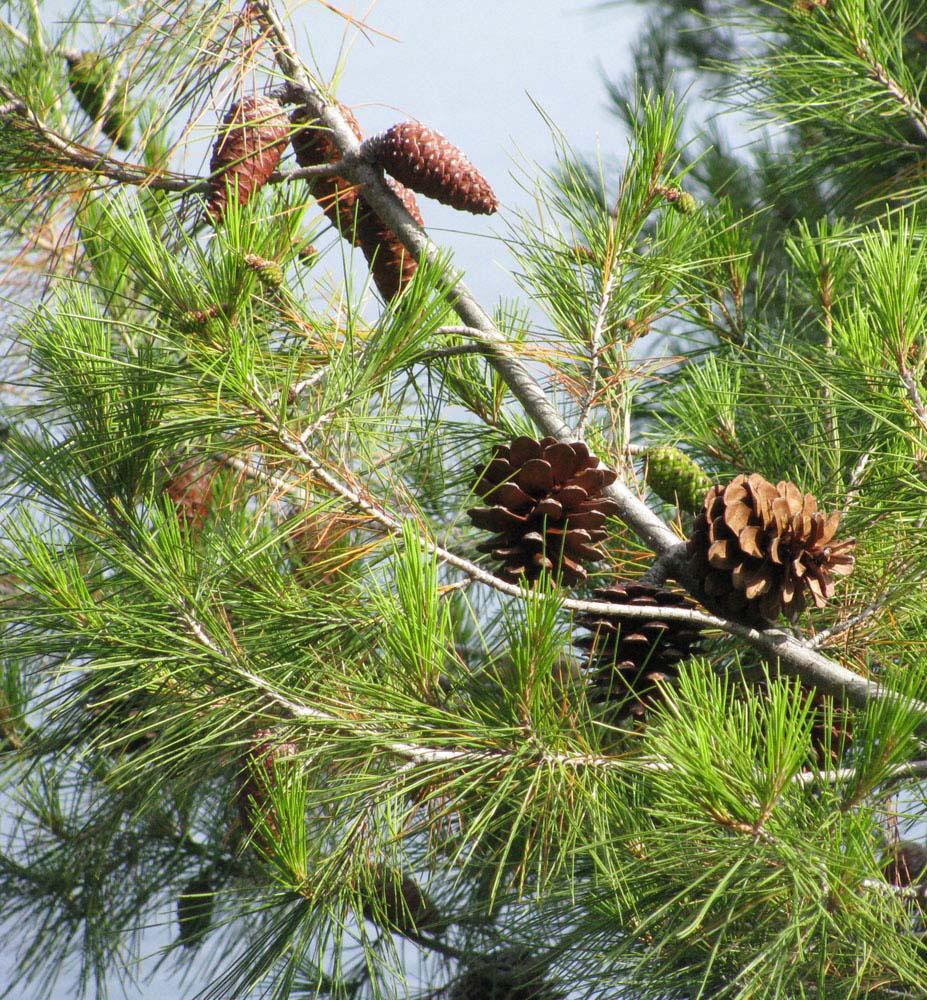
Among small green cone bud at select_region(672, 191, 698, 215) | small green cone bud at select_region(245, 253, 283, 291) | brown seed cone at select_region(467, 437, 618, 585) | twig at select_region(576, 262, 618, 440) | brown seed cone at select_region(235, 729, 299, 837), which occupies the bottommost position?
brown seed cone at select_region(235, 729, 299, 837)

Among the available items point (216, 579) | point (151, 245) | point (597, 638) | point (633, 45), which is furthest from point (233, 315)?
point (633, 45)

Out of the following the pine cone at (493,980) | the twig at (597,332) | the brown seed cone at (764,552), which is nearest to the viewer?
the brown seed cone at (764,552)

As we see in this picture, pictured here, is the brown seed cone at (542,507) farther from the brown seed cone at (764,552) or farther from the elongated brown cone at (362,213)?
the elongated brown cone at (362,213)

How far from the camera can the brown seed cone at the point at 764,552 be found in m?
0.72

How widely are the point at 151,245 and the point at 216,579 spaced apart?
0.69 ft

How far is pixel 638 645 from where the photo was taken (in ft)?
2.46

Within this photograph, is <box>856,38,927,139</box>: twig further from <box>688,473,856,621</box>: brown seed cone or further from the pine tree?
<box>688,473,856,621</box>: brown seed cone

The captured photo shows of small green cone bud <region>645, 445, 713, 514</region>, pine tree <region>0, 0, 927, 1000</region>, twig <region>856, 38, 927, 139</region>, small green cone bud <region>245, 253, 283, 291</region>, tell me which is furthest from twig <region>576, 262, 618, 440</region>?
twig <region>856, 38, 927, 139</region>

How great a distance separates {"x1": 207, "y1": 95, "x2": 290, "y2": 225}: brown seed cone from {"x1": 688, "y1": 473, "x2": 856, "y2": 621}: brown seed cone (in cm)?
37

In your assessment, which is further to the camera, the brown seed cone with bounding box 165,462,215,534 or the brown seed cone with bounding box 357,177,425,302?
the brown seed cone with bounding box 165,462,215,534

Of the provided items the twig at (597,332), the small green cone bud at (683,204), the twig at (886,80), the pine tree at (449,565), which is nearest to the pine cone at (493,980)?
the pine tree at (449,565)

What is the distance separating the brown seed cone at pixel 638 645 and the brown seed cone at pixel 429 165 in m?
0.28

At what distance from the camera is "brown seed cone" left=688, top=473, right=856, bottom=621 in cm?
72

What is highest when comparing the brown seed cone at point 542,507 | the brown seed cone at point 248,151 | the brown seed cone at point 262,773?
the brown seed cone at point 248,151
